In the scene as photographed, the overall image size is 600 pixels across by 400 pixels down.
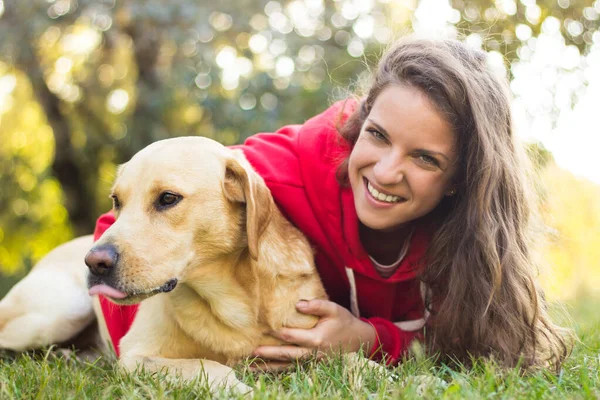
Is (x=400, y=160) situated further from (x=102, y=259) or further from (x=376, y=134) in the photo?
(x=102, y=259)

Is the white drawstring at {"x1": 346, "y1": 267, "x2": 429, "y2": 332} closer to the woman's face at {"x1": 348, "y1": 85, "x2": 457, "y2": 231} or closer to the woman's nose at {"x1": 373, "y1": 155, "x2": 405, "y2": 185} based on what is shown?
the woman's face at {"x1": 348, "y1": 85, "x2": 457, "y2": 231}

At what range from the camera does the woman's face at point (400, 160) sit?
Result: 2.90 meters

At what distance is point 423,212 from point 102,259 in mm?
1624


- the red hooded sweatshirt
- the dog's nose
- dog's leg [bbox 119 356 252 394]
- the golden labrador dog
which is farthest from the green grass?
the red hooded sweatshirt

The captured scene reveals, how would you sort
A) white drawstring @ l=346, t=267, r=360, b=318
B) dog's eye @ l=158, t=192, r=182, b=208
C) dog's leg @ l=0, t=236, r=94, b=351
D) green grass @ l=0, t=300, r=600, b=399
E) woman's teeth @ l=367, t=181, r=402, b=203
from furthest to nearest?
dog's leg @ l=0, t=236, r=94, b=351, white drawstring @ l=346, t=267, r=360, b=318, woman's teeth @ l=367, t=181, r=402, b=203, dog's eye @ l=158, t=192, r=182, b=208, green grass @ l=0, t=300, r=600, b=399

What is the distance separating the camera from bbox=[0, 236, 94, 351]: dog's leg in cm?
356

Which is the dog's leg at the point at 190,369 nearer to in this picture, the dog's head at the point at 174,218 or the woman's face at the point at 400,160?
the dog's head at the point at 174,218

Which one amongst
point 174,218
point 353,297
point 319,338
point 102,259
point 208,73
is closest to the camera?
point 102,259

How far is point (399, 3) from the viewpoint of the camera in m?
6.94

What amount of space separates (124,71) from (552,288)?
6.44 m

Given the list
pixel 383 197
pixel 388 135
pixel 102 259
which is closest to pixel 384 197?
pixel 383 197

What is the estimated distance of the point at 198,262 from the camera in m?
2.69

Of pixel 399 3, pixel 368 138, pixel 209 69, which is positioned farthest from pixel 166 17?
pixel 368 138

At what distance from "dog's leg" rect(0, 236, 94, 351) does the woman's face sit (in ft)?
5.50
